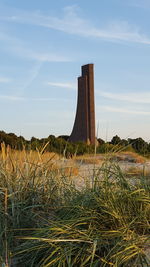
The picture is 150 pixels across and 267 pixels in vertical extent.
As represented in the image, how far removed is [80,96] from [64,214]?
41.6 ft

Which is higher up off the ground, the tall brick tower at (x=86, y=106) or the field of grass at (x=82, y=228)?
the tall brick tower at (x=86, y=106)

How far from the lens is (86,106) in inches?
567

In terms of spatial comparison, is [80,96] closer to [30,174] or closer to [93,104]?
[93,104]

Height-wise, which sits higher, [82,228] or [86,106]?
[86,106]

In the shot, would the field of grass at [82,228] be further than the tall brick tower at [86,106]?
No

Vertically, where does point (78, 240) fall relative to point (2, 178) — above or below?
below

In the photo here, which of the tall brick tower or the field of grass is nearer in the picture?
the field of grass

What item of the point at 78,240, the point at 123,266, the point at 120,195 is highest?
the point at 120,195

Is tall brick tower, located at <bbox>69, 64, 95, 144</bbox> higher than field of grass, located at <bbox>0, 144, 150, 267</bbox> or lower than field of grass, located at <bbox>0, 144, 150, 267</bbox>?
higher

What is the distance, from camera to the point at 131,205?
218 cm

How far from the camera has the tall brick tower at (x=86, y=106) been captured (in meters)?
14.3

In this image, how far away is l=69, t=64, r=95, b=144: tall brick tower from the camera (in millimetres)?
14336

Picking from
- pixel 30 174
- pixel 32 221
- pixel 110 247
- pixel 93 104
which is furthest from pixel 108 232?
pixel 93 104

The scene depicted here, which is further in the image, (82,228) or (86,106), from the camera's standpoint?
(86,106)
